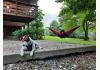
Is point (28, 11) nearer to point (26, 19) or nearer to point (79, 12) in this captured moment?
point (26, 19)

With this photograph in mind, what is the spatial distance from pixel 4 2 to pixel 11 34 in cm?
23

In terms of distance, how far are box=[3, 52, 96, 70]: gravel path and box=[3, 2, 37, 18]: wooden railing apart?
34 centimetres

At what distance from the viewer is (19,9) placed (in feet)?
5.97

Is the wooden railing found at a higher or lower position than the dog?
higher

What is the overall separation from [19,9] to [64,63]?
50cm

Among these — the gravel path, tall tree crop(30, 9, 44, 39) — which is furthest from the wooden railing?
the gravel path

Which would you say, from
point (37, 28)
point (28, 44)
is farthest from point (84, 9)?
point (28, 44)

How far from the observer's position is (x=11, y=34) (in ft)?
5.81

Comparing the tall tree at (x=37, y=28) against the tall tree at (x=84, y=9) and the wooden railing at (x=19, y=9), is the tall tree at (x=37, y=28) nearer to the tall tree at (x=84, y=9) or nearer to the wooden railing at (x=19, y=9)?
the wooden railing at (x=19, y=9)

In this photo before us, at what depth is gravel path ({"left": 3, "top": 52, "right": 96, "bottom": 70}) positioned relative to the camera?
173cm

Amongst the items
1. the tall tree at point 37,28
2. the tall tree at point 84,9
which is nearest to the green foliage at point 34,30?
the tall tree at point 37,28

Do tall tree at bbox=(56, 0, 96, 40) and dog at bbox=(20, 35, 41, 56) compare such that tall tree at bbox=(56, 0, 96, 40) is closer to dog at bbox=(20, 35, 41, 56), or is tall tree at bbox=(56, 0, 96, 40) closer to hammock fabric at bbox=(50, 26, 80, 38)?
hammock fabric at bbox=(50, 26, 80, 38)

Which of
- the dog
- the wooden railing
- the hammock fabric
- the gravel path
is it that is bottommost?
the gravel path

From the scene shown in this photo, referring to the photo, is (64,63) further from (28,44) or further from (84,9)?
(84,9)
